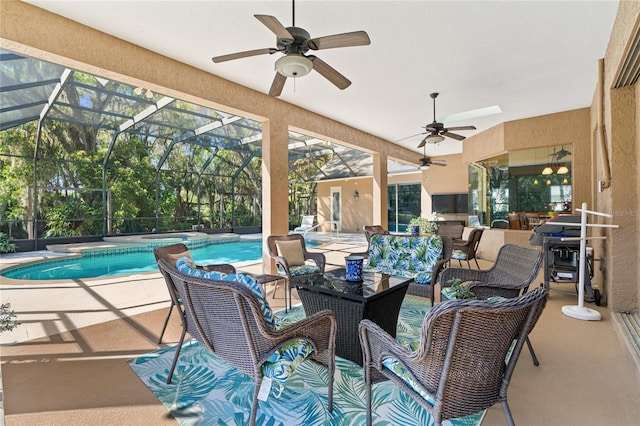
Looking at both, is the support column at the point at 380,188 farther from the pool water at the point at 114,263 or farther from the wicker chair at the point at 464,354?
the wicker chair at the point at 464,354

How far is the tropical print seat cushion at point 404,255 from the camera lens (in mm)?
3939

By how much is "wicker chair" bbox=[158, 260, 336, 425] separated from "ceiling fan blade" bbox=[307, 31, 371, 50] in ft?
6.73

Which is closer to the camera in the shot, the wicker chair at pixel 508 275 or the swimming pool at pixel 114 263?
the wicker chair at pixel 508 275

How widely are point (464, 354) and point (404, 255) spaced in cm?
282

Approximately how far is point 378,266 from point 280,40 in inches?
117

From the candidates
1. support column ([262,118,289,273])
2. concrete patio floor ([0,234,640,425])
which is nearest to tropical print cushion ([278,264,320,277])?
concrete patio floor ([0,234,640,425])

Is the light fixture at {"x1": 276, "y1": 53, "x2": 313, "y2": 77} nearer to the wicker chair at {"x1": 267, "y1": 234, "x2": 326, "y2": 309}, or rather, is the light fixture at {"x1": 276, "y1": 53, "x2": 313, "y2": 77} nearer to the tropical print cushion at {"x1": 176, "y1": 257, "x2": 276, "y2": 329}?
the tropical print cushion at {"x1": 176, "y1": 257, "x2": 276, "y2": 329}

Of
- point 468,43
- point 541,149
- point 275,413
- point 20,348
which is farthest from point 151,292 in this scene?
point 541,149

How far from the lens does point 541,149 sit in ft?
22.1

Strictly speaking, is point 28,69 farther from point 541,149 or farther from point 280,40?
point 541,149

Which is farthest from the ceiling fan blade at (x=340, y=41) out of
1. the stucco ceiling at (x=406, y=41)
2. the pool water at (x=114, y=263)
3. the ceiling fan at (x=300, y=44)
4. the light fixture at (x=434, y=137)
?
the pool water at (x=114, y=263)

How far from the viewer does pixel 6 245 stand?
333 inches

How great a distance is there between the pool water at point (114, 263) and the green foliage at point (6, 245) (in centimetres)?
198

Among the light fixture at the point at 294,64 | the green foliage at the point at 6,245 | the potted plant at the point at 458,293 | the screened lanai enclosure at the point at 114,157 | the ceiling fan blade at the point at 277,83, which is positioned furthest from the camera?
the green foliage at the point at 6,245
